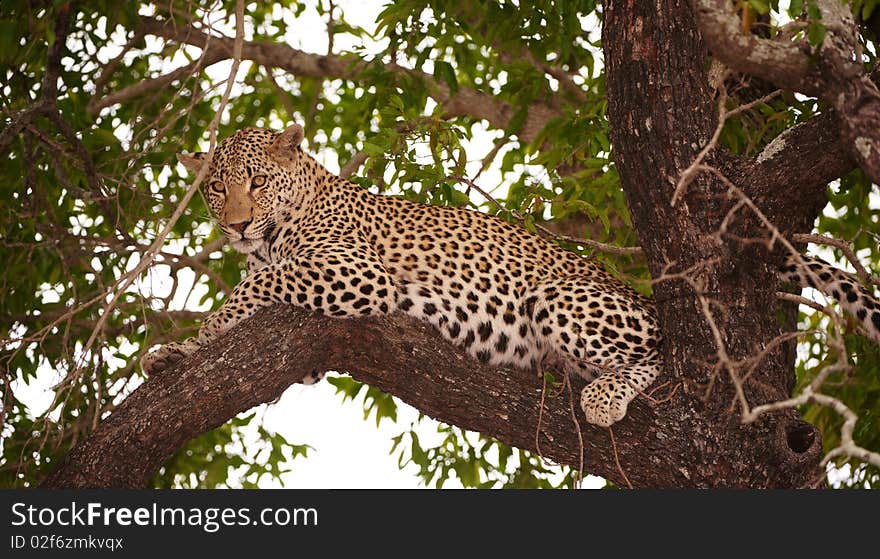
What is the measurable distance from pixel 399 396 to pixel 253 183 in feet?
5.22

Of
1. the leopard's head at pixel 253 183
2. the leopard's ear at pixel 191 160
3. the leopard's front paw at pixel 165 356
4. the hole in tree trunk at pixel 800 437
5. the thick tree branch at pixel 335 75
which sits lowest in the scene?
the hole in tree trunk at pixel 800 437

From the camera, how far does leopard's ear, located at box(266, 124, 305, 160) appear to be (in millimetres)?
7328

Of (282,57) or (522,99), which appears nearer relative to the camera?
(522,99)

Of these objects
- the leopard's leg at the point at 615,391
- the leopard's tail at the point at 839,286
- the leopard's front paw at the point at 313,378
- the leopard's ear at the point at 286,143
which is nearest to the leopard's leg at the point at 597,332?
the leopard's leg at the point at 615,391

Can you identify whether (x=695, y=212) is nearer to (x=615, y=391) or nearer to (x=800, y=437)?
(x=615, y=391)

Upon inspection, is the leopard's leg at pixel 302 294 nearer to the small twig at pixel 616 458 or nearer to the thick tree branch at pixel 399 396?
the thick tree branch at pixel 399 396

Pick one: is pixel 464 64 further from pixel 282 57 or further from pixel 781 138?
pixel 781 138

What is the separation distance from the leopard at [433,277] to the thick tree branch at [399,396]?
0.47 feet

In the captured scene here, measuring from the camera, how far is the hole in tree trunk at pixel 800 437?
19.3 ft

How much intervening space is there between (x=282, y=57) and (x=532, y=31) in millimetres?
2999

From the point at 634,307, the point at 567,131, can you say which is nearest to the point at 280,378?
the point at 634,307

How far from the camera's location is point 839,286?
6363mm

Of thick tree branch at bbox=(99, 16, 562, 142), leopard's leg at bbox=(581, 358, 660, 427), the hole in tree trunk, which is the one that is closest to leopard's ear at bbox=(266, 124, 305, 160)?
leopard's leg at bbox=(581, 358, 660, 427)

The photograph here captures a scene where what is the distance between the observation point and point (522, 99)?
911cm
